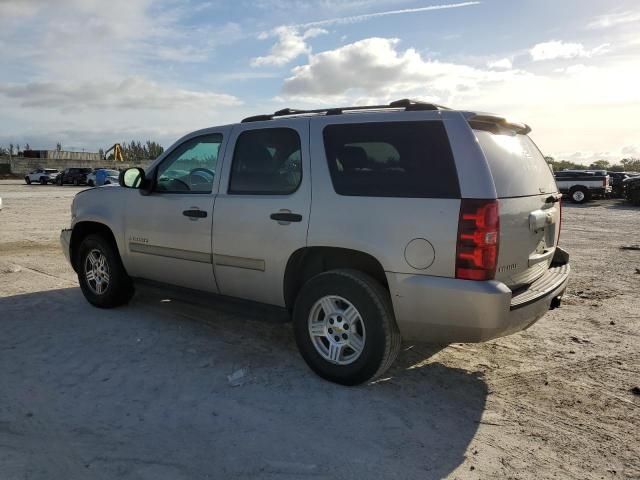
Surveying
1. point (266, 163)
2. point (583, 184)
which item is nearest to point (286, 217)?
point (266, 163)

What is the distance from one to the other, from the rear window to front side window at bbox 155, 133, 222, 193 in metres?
2.38

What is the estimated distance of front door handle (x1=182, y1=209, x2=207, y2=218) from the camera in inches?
181

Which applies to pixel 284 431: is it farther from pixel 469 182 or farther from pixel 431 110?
pixel 431 110

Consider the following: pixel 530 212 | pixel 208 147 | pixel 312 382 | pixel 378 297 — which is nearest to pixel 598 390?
pixel 530 212

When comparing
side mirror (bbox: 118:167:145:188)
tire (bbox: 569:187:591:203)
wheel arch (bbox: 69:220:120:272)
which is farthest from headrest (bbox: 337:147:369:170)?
tire (bbox: 569:187:591:203)

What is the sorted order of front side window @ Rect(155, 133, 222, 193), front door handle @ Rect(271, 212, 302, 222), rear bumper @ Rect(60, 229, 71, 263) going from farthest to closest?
1. rear bumper @ Rect(60, 229, 71, 263)
2. front side window @ Rect(155, 133, 222, 193)
3. front door handle @ Rect(271, 212, 302, 222)

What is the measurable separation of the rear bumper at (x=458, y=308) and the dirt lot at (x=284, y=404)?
551 millimetres

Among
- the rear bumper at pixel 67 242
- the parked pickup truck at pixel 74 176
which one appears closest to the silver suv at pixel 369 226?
the rear bumper at pixel 67 242

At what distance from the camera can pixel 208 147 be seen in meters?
4.82

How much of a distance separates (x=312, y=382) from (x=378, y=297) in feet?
2.88

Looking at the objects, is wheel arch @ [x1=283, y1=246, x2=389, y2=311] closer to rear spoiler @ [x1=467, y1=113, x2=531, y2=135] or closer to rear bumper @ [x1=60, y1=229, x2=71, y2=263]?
rear spoiler @ [x1=467, y1=113, x2=531, y2=135]

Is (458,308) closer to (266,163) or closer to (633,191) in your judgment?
(266,163)

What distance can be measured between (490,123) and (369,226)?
1146 mm

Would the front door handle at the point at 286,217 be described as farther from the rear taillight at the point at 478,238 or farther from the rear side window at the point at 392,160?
the rear taillight at the point at 478,238
